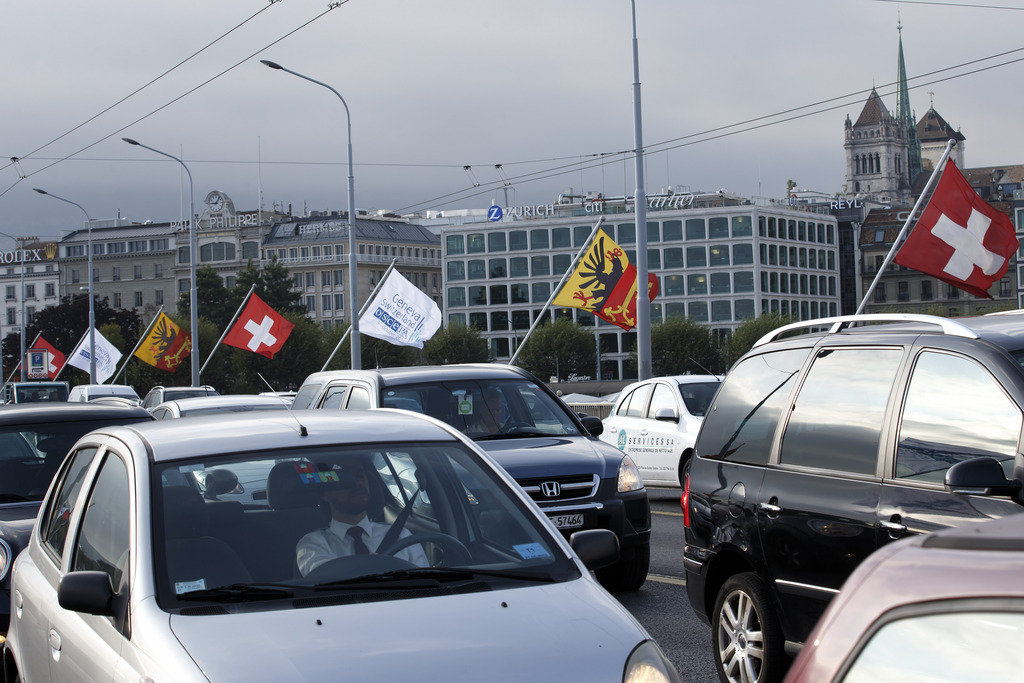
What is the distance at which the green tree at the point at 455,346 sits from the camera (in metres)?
122

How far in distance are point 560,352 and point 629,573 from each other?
356ft

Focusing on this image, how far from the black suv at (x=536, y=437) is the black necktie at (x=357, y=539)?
382 cm

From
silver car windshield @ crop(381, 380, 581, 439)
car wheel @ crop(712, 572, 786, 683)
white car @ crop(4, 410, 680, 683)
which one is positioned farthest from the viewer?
silver car windshield @ crop(381, 380, 581, 439)

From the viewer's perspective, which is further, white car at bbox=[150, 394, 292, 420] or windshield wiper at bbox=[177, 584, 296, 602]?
white car at bbox=[150, 394, 292, 420]

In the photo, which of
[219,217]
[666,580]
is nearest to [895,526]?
[666,580]

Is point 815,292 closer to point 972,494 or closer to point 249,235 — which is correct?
point 249,235

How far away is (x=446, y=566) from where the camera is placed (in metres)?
3.99

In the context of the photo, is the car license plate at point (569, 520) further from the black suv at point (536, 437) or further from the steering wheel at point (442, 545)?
the steering wheel at point (442, 545)

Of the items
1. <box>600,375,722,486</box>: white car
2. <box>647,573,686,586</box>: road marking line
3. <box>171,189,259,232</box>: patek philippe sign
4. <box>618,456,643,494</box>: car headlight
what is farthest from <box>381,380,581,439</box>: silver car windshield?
<box>171,189,259,232</box>: patek philippe sign

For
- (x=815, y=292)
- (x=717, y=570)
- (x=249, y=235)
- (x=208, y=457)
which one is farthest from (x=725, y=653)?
(x=249, y=235)

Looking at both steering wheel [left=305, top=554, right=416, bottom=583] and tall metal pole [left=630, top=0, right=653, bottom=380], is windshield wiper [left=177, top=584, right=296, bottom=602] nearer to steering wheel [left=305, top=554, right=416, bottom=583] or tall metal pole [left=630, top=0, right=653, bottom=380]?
steering wheel [left=305, top=554, right=416, bottom=583]

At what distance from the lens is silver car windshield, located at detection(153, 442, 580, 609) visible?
12.5 ft

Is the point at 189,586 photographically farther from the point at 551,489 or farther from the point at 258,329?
the point at 258,329

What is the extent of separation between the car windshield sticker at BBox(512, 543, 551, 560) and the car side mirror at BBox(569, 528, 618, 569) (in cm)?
19
